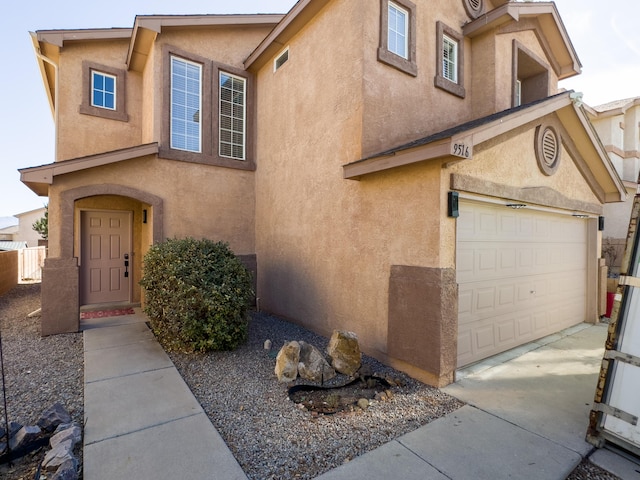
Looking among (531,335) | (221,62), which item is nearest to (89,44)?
(221,62)

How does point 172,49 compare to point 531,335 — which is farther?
point 172,49

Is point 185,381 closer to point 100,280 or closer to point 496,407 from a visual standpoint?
point 496,407

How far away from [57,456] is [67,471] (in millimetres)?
236

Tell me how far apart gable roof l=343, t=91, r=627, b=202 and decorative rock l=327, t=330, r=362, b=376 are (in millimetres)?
2519

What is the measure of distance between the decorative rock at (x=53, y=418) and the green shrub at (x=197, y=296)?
188 cm

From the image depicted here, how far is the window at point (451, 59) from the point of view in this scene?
6789 millimetres

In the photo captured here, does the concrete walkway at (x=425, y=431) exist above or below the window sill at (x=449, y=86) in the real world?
below

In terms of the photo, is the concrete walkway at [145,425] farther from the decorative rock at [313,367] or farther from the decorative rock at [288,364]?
the decorative rock at [313,367]

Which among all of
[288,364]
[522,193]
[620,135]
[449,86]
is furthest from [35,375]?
[620,135]

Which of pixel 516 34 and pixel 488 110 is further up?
pixel 516 34

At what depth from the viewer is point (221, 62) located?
8.48m

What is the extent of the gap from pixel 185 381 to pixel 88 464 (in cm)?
168

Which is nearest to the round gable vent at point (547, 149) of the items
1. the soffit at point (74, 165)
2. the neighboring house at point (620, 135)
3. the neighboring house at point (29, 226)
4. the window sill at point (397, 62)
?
the window sill at point (397, 62)

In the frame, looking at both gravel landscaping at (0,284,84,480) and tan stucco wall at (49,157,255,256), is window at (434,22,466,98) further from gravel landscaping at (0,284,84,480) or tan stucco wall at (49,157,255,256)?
gravel landscaping at (0,284,84,480)
